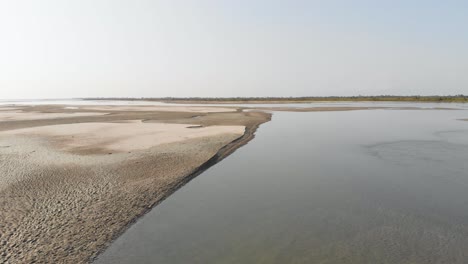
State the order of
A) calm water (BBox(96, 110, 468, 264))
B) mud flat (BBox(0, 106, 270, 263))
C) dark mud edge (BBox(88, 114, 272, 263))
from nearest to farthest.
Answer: calm water (BBox(96, 110, 468, 264)), mud flat (BBox(0, 106, 270, 263)), dark mud edge (BBox(88, 114, 272, 263))

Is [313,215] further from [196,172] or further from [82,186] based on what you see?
[82,186]

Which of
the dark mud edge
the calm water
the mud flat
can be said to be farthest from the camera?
the dark mud edge

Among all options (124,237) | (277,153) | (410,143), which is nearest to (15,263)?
(124,237)

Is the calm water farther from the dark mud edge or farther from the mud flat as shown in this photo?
the mud flat

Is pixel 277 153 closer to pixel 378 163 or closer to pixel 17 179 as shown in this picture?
pixel 378 163

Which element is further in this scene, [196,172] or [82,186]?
[196,172]

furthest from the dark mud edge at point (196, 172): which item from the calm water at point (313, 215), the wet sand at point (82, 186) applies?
the calm water at point (313, 215)

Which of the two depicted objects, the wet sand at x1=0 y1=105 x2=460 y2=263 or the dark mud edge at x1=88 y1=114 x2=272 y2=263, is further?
the dark mud edge at x1=88 y1=114 x2=272 y2=263

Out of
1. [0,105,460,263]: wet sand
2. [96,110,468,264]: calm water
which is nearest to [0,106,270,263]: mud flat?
[0,105,460,263]: wet sand

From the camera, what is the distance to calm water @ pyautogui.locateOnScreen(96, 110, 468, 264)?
7.37 m

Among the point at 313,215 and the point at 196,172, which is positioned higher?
the point at 196,172

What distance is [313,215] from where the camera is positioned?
955 centimetres

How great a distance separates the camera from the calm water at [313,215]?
7371mm

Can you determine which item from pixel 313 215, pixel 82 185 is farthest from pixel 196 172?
pixel 313 215
